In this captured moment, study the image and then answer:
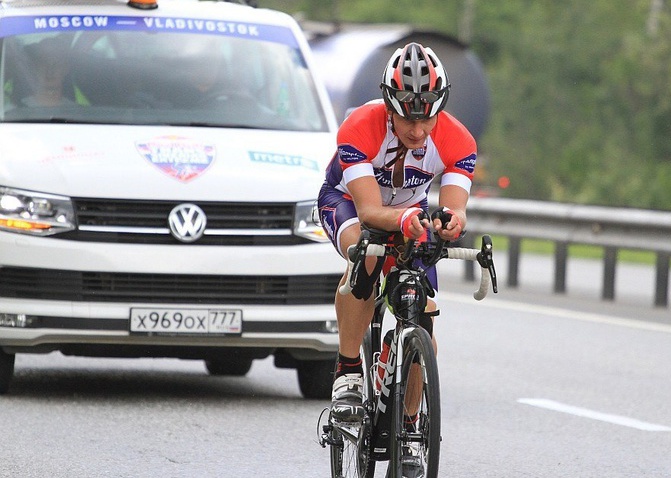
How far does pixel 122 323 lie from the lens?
8938mm

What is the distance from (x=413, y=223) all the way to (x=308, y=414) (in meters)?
3.48

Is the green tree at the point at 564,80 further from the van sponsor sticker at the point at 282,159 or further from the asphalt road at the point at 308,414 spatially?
the van sponsor sticker at the point at 282,159

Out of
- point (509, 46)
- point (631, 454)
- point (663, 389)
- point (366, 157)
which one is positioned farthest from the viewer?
point (509, 46)

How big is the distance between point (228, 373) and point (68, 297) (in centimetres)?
217

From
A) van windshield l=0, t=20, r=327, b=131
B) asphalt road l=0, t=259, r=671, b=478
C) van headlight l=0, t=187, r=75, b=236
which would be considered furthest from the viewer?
van windshield l=0, t=20, r=327, b=131

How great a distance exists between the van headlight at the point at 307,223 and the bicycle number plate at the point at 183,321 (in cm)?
56

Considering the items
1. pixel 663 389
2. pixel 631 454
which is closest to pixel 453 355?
pixel 663 389

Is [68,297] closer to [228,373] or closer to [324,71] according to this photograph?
[228,373]

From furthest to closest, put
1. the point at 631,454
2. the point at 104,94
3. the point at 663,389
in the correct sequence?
1. the point at 663,389
2. the point at 104,94
3. the point at 631,454

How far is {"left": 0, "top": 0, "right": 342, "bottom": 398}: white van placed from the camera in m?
8.92

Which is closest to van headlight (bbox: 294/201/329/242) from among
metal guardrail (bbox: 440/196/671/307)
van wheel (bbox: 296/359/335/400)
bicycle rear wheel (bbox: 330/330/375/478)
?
van wheel (bbox: 296/359/335/400)

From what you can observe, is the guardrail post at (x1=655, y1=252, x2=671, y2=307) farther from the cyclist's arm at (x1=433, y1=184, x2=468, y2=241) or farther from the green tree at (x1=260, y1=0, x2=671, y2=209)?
the green tree at (x1=260, y1=0, x2=671, y2=209)

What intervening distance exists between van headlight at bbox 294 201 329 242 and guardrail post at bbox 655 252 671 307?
7424 mm

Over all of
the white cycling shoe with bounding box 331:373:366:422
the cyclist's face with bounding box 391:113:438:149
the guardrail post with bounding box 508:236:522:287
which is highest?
the cyclist's face with bounding box 391:113:438:149
